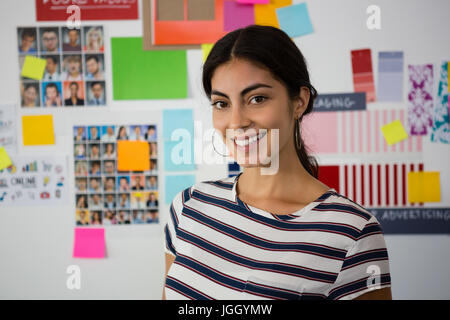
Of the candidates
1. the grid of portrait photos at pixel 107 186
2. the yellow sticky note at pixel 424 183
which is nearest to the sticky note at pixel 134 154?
the grid of portrait photos at pixel 107 186

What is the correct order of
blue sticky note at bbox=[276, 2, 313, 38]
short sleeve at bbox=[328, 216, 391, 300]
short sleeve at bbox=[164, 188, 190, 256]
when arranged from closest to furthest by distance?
short sleeve at bbox=[328, 216, 391, 300], short sleeve at bbox=[164, 188, 190, 256], blue sticky note at bbox=[276, 2, 313, 38]

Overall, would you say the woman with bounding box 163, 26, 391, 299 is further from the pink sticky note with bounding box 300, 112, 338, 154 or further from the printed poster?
the printed poster

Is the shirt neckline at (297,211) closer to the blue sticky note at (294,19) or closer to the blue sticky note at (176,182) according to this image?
the blue sticky note at (176,182)

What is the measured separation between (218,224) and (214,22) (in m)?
0.75

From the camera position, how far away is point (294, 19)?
121 cm

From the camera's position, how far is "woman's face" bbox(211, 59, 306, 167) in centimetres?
65

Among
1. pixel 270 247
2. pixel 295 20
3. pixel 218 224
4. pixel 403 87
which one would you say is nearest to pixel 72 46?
pixel 295 20

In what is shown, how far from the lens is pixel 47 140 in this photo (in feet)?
4.12

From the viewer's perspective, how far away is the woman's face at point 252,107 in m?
0.65

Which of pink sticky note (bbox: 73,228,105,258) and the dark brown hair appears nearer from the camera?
the dark brown hair

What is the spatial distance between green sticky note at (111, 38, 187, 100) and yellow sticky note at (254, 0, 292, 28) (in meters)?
0.27

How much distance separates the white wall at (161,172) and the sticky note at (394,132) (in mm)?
105

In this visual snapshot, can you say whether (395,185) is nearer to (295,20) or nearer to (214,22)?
(295,20)

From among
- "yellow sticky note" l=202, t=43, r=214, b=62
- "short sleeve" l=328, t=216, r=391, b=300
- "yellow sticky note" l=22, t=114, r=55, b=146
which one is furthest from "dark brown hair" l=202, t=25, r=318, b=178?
"yellow sticky note" l=22, t=114, r=55, b=146
